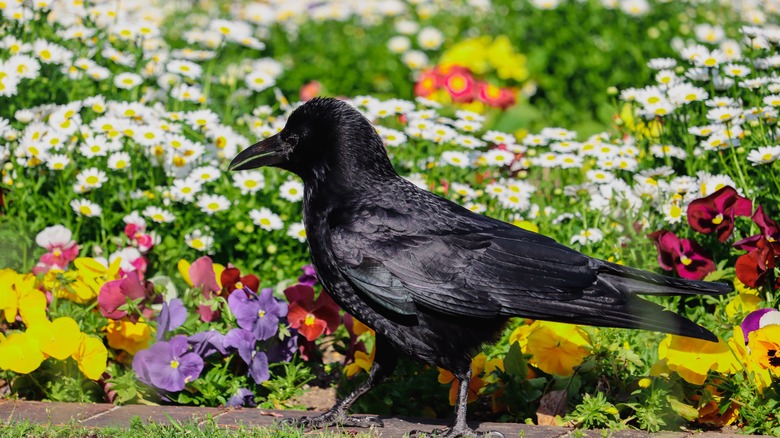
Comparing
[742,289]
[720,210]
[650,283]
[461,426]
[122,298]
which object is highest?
[650,283]

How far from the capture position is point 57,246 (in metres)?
4.41

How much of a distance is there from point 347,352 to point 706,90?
224cm

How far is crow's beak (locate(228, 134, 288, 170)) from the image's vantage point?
376 centimetres

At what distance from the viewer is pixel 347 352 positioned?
4125 millimetres

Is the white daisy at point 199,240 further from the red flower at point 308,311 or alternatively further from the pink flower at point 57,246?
the red flower at point 308,311

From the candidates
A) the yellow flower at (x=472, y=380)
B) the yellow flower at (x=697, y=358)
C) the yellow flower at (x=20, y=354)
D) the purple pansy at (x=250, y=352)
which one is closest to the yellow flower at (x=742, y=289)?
the yellow flower at (x=697, y=358)

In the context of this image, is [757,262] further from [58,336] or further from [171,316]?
[58,336]

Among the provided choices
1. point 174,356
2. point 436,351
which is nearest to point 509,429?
point 436,351

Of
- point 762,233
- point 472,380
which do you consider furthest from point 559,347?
point 762,233

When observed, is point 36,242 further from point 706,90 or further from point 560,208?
point 706,90

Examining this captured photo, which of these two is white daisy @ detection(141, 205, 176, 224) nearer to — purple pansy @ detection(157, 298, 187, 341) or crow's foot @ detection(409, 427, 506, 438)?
purple pansy @ detection(157, 298, 187, 341)

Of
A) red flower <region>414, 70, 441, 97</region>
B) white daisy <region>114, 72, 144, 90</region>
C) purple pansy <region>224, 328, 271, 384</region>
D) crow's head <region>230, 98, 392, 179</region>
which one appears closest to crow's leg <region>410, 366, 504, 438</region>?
purple pansy <region>224, 328, 271, 384</region>

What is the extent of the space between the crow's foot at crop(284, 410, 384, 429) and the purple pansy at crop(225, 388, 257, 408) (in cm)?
39

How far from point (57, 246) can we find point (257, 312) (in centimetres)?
112
